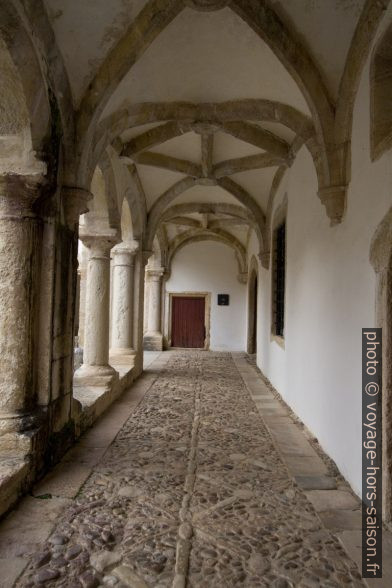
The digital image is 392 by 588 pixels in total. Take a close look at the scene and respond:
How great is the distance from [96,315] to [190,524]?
327cm

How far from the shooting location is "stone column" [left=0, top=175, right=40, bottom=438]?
3.00m

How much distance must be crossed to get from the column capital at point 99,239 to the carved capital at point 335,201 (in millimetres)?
2694

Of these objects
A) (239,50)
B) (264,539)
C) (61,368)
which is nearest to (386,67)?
(239,50)

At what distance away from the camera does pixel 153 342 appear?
1210cm

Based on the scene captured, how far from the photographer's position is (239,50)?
12.2ft

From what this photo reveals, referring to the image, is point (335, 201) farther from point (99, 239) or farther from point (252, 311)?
point (252, 311)

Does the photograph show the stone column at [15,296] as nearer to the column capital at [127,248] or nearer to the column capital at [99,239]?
the column capital at [99,239]

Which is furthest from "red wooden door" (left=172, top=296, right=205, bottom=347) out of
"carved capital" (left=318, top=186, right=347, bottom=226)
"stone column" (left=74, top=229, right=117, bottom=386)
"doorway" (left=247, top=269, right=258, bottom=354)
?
"carved capital" (left=318, top=186, right=347, bottom=226)

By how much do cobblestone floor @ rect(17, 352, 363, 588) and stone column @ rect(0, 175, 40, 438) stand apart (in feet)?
2.50

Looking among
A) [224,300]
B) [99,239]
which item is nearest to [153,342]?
[224,300]

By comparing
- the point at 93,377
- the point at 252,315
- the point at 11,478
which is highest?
the point at 252,315

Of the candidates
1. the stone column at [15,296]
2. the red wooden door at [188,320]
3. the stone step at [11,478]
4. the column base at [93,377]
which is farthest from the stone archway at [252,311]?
the stone step at [11,478]

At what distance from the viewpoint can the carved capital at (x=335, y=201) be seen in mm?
3494

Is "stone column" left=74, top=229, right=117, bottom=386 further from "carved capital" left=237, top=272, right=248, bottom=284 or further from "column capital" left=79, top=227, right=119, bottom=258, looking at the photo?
"carved capital" left=237, top=272, right=248, bottom=284
